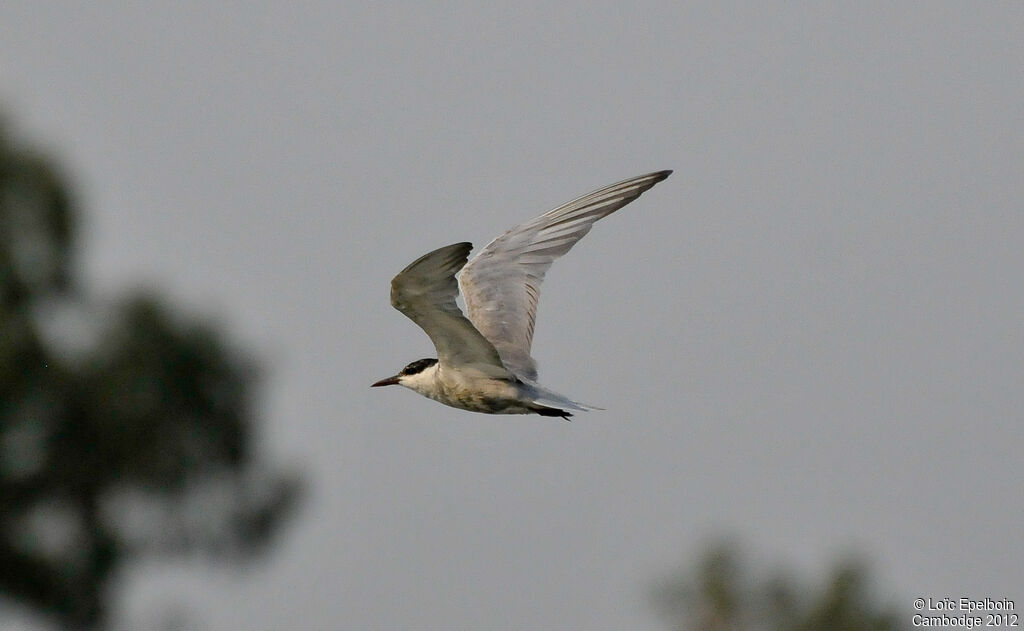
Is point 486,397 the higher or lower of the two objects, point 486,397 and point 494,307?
the lower

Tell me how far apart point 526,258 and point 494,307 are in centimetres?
43

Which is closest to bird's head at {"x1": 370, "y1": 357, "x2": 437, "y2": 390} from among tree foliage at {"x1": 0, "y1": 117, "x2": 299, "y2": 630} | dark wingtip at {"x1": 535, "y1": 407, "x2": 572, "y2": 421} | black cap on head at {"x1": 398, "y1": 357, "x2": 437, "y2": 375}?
black cap on head at {"x1": 398, "y1": 357, "x2": 437, "y2": 375}

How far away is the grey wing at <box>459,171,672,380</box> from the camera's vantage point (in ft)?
26.5

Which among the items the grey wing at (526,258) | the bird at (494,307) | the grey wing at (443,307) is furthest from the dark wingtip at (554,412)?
the grey wing at (526,258)

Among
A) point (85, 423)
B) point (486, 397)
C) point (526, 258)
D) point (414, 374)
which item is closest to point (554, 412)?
point (486, 397)

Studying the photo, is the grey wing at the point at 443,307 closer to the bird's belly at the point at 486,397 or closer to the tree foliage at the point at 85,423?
the bird's belly at the point at 486,397

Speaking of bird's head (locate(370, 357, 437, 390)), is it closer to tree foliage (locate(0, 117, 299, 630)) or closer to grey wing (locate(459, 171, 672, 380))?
grey wing (locate(459, 171, 672, 380))

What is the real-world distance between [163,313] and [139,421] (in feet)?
5.98

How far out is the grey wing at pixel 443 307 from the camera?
20.7 ft

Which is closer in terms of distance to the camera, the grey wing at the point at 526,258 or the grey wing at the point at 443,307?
the grey wing at the point at 443,307

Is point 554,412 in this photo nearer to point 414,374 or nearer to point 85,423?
point 414,374

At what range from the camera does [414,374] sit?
7.66 metres

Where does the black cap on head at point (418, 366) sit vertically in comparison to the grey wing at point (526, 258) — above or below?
below

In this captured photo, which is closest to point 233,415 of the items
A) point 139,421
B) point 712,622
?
point 139,421
